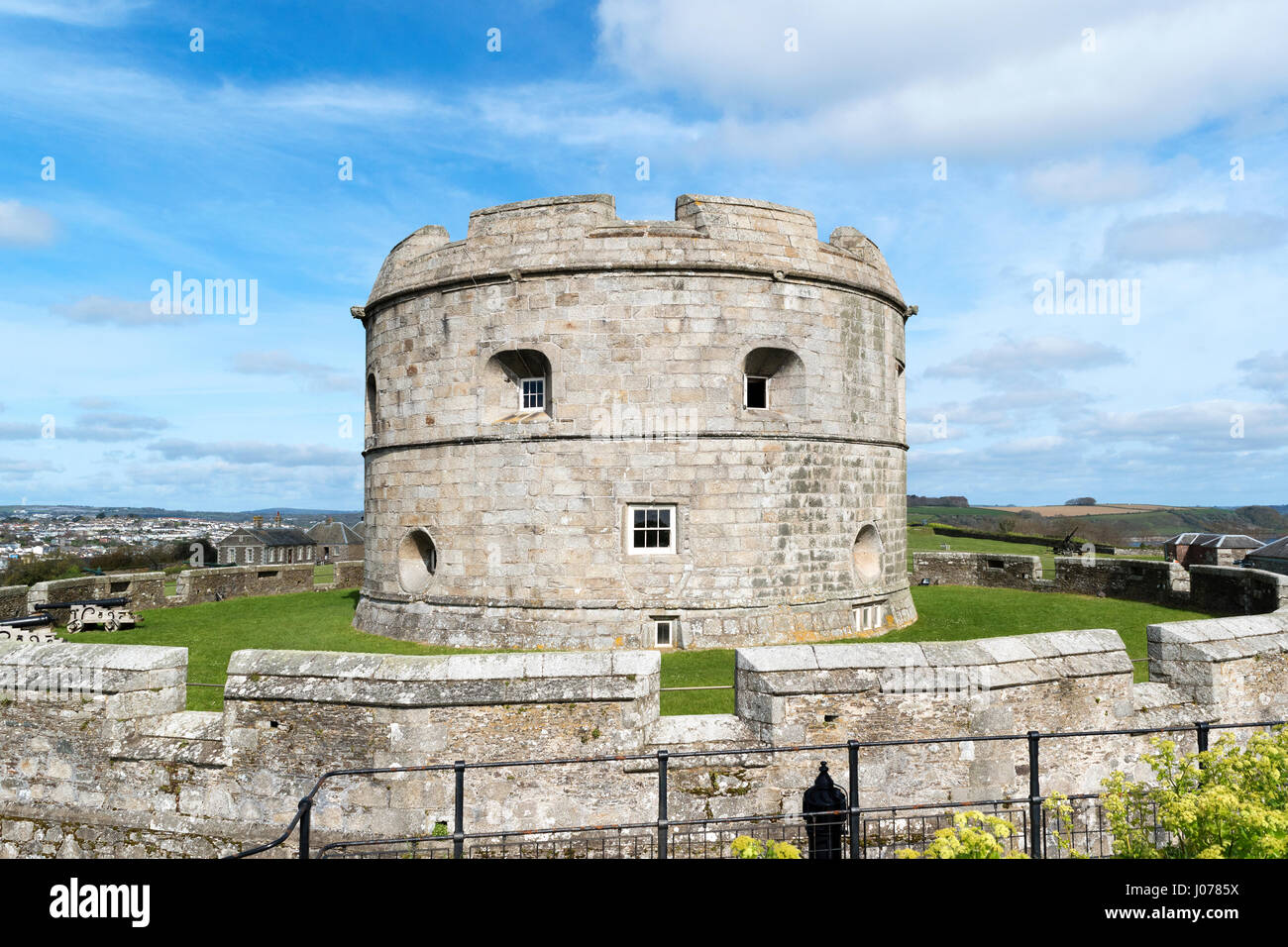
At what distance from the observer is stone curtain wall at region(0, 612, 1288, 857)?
6934 mm

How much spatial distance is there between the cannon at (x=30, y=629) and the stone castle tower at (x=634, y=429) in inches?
227

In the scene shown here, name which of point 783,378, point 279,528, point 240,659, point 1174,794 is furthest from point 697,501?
point 279,528

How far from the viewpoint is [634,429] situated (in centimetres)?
1361

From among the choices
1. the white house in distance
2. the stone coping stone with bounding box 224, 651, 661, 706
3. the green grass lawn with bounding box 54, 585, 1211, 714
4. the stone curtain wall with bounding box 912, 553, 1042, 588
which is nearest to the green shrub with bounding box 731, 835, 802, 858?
the stone coping stone with bounding box 224, 651, 661, 706

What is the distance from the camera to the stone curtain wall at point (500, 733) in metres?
6.93

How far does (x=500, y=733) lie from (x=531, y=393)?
8.44 meters

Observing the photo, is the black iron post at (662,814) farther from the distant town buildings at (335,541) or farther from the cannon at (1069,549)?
the distant town buildings at (335,541)

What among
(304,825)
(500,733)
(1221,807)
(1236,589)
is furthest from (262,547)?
(1221,807)

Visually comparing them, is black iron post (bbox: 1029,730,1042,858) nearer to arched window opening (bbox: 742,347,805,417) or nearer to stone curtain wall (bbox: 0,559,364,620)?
arched window opening (bbox: 742,347,805,417)

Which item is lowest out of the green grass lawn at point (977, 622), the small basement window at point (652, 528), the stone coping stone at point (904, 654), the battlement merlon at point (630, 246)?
the green grass lawn at point (977, 622)

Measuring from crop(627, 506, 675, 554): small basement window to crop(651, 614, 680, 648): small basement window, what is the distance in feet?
3.88

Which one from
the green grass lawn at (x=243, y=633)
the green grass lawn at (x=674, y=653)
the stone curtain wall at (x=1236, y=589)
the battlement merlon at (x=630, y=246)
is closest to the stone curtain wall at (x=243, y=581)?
the green grass lawn at (x=243, y=633)

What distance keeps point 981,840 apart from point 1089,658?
13.4 ft
